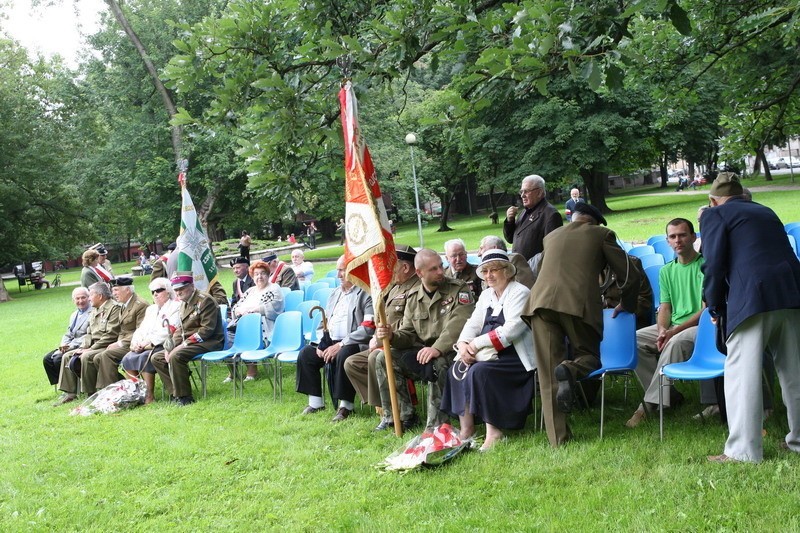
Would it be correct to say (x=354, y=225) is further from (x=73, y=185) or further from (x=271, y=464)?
(x=73, y=185)

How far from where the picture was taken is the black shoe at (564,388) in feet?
18.4

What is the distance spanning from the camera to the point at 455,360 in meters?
6.55

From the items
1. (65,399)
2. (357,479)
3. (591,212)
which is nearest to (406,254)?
(591,212)

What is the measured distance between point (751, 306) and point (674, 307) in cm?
192

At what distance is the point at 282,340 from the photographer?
915 centimetres

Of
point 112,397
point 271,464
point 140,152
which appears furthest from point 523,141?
point 271,464

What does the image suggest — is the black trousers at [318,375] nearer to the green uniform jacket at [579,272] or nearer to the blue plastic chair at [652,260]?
the green uniform jacket at [579,272]

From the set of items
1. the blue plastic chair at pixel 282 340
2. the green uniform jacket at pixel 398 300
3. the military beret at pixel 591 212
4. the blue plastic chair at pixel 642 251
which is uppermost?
the military beret at pixel 591 212

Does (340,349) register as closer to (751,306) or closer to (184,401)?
(184,401)

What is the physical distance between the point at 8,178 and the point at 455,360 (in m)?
31.8

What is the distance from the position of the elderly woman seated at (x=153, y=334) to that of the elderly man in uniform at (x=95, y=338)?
0.55m

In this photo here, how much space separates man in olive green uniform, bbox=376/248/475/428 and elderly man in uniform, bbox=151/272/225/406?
10.1 ft

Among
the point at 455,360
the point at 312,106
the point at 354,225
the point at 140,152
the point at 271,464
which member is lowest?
the point at 271,464

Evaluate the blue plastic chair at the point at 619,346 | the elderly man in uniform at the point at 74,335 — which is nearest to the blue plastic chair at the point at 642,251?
the blue plastic chair at the point at 619,346
